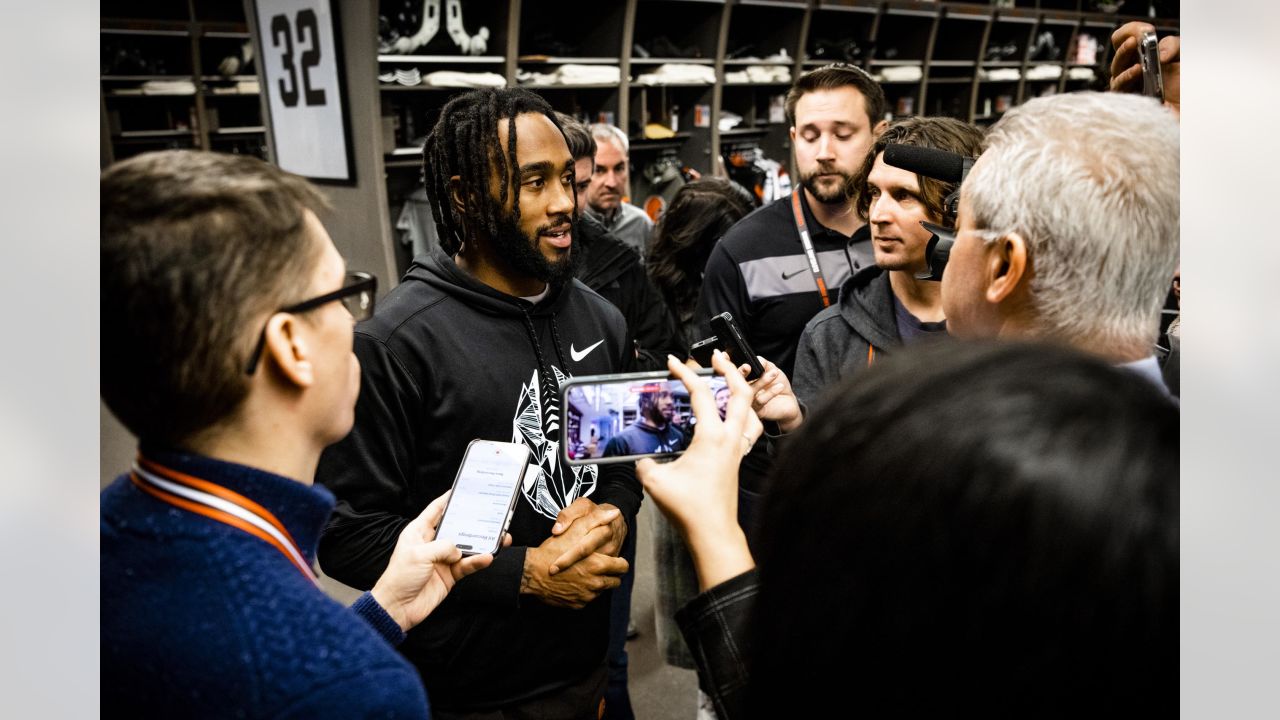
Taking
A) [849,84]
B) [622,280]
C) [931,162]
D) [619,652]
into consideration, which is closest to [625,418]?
[931,162]

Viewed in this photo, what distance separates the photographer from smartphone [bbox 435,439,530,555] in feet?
3.93

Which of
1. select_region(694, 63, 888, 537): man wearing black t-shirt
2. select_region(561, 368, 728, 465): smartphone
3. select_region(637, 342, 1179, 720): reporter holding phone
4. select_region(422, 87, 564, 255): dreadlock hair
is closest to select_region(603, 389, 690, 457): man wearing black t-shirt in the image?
select_region(561, 368, 728, 465): smartphone

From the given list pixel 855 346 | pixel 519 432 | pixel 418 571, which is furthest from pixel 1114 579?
pixel 855 346

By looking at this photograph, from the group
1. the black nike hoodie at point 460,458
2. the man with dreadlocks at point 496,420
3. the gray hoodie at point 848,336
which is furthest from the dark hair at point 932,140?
the black nike hoodie at point 460,458

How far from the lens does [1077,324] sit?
3.28 feet

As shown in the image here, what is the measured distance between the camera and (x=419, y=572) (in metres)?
1.13

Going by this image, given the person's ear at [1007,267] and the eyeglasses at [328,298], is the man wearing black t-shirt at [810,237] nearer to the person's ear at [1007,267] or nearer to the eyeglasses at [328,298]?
the person's ear at [1007,267]

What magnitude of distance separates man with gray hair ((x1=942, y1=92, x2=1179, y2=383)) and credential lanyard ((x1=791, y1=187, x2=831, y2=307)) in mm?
1135

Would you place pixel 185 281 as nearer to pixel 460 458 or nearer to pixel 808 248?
pixel 460 458

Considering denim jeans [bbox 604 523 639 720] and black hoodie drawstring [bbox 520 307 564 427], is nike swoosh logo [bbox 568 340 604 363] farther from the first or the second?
denim jeans [bbox 604 523 639 720]

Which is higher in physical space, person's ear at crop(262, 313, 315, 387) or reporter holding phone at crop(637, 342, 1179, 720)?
person's ear at crop(262, 313, 315, 387)

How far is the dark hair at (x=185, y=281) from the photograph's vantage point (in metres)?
0.70

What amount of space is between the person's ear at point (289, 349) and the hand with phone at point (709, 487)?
0.35 metres
